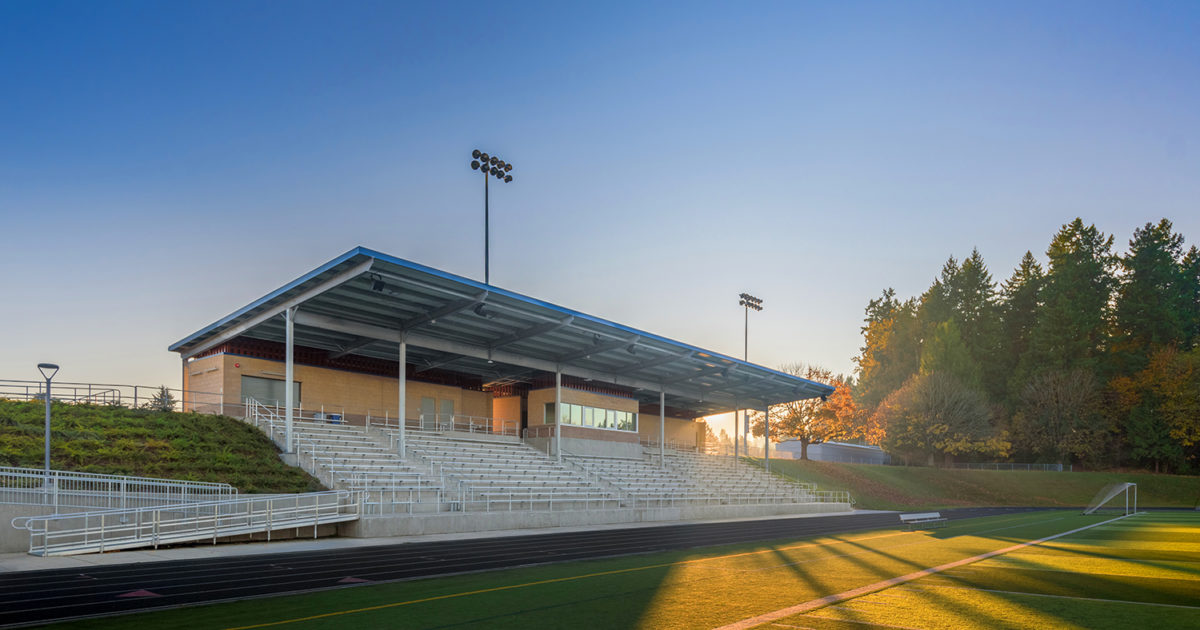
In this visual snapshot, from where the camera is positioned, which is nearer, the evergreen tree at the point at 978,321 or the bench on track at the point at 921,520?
the bench on track at the point at 921,520

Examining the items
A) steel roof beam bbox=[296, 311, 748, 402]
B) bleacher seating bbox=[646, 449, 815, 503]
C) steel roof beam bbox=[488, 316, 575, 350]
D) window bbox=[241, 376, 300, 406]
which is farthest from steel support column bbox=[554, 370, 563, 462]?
window bbox=[241, 376, 300, 406]

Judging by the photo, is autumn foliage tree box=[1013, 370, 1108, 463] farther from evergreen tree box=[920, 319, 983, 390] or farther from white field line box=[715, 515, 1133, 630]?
white field line box=[715, 515, 1133, 630]

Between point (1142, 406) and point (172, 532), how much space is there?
72861mm

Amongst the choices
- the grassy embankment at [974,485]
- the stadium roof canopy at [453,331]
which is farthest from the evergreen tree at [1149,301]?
the stadium roof canopy at [453,331]

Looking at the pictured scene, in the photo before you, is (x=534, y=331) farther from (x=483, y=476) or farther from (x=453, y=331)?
(x=483, y=476)

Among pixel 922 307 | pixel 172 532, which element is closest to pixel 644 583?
pixel 172 532

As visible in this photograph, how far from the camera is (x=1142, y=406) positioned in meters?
63.3

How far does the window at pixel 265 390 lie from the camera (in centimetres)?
3053

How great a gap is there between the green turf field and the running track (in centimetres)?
97

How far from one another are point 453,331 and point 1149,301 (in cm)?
6989

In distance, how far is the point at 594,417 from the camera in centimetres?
4266

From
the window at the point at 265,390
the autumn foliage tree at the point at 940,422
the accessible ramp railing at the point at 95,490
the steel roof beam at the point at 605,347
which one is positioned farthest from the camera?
the autumn foliage tree at the point at 940,422

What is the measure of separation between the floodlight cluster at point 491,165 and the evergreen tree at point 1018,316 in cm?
5965

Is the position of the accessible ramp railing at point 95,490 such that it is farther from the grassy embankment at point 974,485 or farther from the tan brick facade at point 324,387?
the grassy embankment at point 974,485
